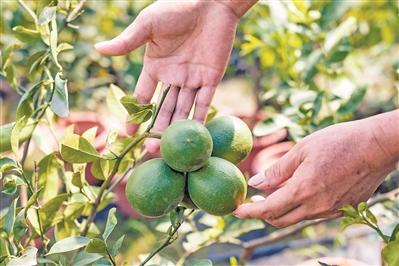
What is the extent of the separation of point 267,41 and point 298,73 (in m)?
0.12

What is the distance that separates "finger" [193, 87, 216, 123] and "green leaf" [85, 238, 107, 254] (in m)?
0.38

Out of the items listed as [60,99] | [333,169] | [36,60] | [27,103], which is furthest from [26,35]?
[333,169]

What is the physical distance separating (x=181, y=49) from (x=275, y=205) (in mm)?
426

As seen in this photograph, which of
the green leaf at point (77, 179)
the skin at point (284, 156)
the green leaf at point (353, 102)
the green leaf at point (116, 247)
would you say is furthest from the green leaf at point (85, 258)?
the green leaf at point (353, 102)

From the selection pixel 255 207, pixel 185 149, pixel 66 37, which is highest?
pixel 185 149

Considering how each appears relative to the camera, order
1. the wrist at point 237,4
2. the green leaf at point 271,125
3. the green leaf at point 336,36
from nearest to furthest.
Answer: the wrist at point 237,4 → the green leaf at point 271,125 → the green leaf at point 336,36

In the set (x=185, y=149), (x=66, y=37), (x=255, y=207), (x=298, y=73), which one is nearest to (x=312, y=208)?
(x=255, y=207)

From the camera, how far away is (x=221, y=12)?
4.55 feet

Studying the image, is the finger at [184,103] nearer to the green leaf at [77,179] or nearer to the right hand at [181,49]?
the right hand at [181,49]

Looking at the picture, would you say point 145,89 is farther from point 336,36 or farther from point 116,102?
point 336,36

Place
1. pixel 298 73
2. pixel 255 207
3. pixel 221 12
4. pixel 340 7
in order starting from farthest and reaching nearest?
pixel 298 73
pixel 340 7
pixel 221 12
pixel 255 207

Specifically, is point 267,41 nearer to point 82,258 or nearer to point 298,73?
point 298,73

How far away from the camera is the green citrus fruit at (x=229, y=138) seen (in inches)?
43.2

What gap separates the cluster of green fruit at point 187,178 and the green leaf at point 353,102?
1.95ft
